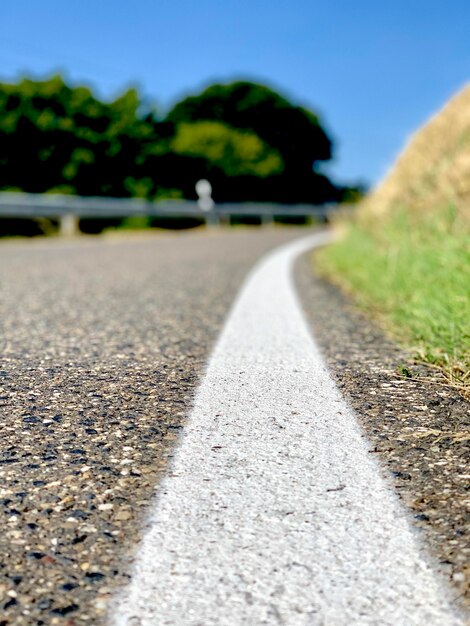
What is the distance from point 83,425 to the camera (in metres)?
2.49

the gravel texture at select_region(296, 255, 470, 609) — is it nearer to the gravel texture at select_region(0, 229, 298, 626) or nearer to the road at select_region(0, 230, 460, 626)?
the road at select_region(0, 230, 460, 626)

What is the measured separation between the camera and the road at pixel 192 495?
149 centimetres

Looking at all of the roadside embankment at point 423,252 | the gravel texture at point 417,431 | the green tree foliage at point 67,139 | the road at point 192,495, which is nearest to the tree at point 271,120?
the green tree foliage at point 67,139

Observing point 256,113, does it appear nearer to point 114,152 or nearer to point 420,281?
point 114,152

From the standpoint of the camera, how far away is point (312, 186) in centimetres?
6219

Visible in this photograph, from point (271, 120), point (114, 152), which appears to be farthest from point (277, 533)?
point (271, 120)

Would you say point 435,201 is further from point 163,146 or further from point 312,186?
point 312,186

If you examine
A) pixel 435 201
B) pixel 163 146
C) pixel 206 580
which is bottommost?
pixel 206 580

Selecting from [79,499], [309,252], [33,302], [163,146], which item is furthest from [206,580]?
[163,146]

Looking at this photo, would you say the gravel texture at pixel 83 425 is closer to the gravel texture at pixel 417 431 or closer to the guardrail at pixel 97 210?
the gravel texture at pixel 417 431

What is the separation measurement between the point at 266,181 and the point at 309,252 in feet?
126

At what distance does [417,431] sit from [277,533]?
0.84m

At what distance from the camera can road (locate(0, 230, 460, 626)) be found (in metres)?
1.49

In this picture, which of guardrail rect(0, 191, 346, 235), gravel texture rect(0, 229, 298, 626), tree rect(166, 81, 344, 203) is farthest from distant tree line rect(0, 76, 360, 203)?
gravel texture rect(0, 229, 298, 626)
